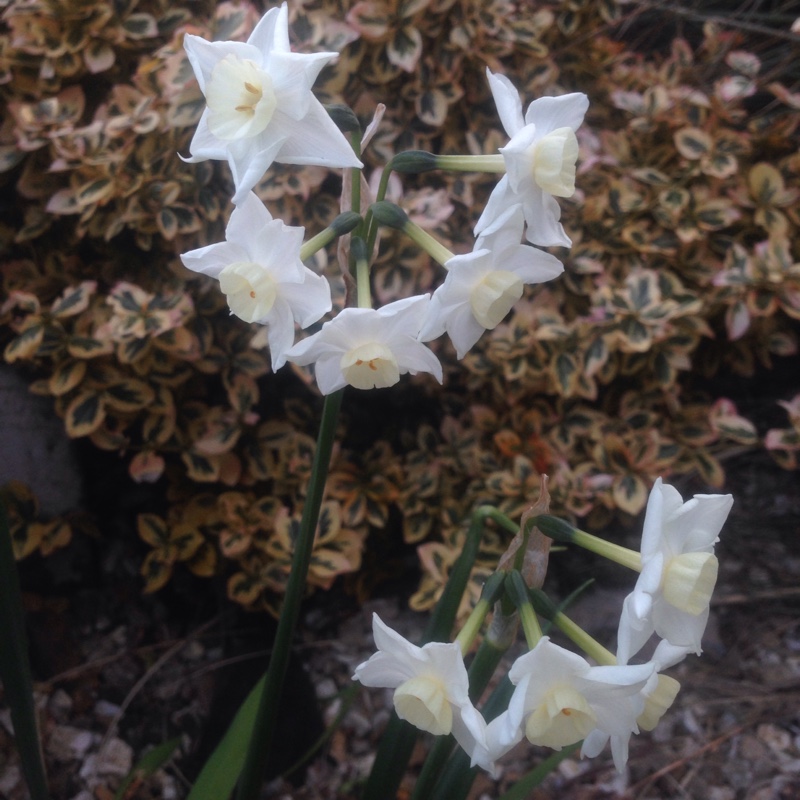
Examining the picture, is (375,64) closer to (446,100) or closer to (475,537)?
(446,100)

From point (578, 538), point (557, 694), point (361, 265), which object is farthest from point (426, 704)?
point (361, 265)

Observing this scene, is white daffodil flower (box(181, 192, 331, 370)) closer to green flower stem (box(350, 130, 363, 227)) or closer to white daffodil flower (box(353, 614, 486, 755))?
green flower stem (box(350, 130, 363, 227))

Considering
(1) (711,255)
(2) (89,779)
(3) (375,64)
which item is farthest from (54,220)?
(1) (711,255)

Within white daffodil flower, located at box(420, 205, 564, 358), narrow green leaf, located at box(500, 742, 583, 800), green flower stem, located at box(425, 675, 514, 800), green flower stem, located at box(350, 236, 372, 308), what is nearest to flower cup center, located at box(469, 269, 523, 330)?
white daffodil flower, located at box(420, 205, 564, 358)

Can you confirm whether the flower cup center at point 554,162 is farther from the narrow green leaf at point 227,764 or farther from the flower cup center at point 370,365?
the narrow green leaf at point 227,764

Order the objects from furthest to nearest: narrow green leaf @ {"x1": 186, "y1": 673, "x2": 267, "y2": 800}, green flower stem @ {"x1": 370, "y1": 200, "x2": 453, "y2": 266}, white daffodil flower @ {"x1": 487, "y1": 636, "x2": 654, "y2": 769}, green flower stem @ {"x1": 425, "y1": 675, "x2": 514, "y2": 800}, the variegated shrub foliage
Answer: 1. the variegated shrub foliage
2. narrow green leaf @ {"x1": 186, "y1": 673, "x2": 267, "y2": 800}
3. green flower stem @ {"x1": 425, "y1": 675, "x2": 514, "y2": 800}
4. green flower stem @ {"x1": 370, "y1": 200, "x2": 453, "y2": 266}
5. white daffodil flower @ {"x1": 487, "y1": 636, "x2": 654, "y2": 769}

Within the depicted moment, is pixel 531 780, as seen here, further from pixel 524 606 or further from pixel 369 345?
pixel 369 345

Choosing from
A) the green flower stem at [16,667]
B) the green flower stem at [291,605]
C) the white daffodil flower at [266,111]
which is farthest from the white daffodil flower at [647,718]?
the green flower stem at [16,667]
